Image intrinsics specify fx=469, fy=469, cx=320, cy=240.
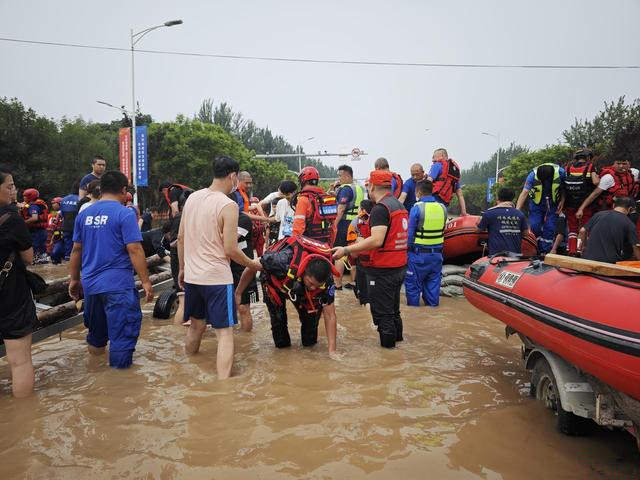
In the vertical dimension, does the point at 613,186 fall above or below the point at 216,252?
above

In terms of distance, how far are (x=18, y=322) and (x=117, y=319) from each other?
0.73m

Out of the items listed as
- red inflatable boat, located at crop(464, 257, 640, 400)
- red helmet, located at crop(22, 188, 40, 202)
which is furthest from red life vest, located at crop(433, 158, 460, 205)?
red helmet, located at crop(22, 188, 40, 202)

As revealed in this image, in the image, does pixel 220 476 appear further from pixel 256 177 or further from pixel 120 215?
pixel 256 177

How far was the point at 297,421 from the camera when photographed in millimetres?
3172

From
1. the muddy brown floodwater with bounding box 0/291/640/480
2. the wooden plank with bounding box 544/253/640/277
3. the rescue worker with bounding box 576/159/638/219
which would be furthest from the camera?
the rescue worker with bounding box 576/159/638/219

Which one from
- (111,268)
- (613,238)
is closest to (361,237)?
(613,238)

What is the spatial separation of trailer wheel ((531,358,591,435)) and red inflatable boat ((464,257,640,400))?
208mm

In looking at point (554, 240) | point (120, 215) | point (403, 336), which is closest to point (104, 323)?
point (120, 215)

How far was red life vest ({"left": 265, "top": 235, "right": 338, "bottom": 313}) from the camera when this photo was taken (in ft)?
13.9

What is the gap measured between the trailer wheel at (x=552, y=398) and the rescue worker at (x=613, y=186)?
16.9ft

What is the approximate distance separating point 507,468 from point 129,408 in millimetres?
2551

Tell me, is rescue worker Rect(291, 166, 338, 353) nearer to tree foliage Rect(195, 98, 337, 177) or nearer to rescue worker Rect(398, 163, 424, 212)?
rescue worker Rect(398, 163, 424, 212)

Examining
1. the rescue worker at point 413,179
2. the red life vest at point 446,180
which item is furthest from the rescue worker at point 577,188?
the rescue worker at point 413,179

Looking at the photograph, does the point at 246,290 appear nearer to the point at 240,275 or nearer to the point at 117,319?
the point at 240,275
